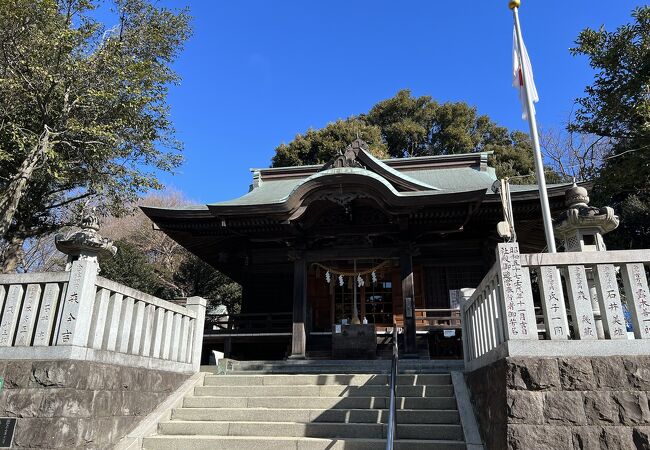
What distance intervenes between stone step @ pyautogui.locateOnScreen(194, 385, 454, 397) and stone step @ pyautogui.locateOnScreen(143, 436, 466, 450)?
1.13 meters

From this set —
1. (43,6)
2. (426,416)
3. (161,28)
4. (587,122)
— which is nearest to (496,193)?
(587,122)

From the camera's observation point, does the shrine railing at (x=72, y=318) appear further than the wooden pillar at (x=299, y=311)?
No

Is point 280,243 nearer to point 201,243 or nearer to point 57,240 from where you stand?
point 201,243

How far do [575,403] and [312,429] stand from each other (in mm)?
3052

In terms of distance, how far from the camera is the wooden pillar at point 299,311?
10461mm

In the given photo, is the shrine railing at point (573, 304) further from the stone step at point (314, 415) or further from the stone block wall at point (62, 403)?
the stone block wall at point (62, 403)

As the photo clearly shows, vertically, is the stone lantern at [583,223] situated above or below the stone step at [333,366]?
above

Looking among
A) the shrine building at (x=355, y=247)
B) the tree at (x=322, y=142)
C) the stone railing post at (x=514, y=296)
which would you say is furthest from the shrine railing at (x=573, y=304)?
the tree at (x=322, y=142)

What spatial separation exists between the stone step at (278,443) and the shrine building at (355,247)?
4.86m

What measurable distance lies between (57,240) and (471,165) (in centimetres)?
1237

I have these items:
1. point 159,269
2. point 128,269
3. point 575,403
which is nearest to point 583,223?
point 575,403

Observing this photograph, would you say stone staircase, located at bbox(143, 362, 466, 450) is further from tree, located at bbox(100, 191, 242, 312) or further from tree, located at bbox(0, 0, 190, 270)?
tree, located at bbox(100, 191, 242, 312)

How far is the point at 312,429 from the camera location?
546 cm

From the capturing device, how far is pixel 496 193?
9.83m
